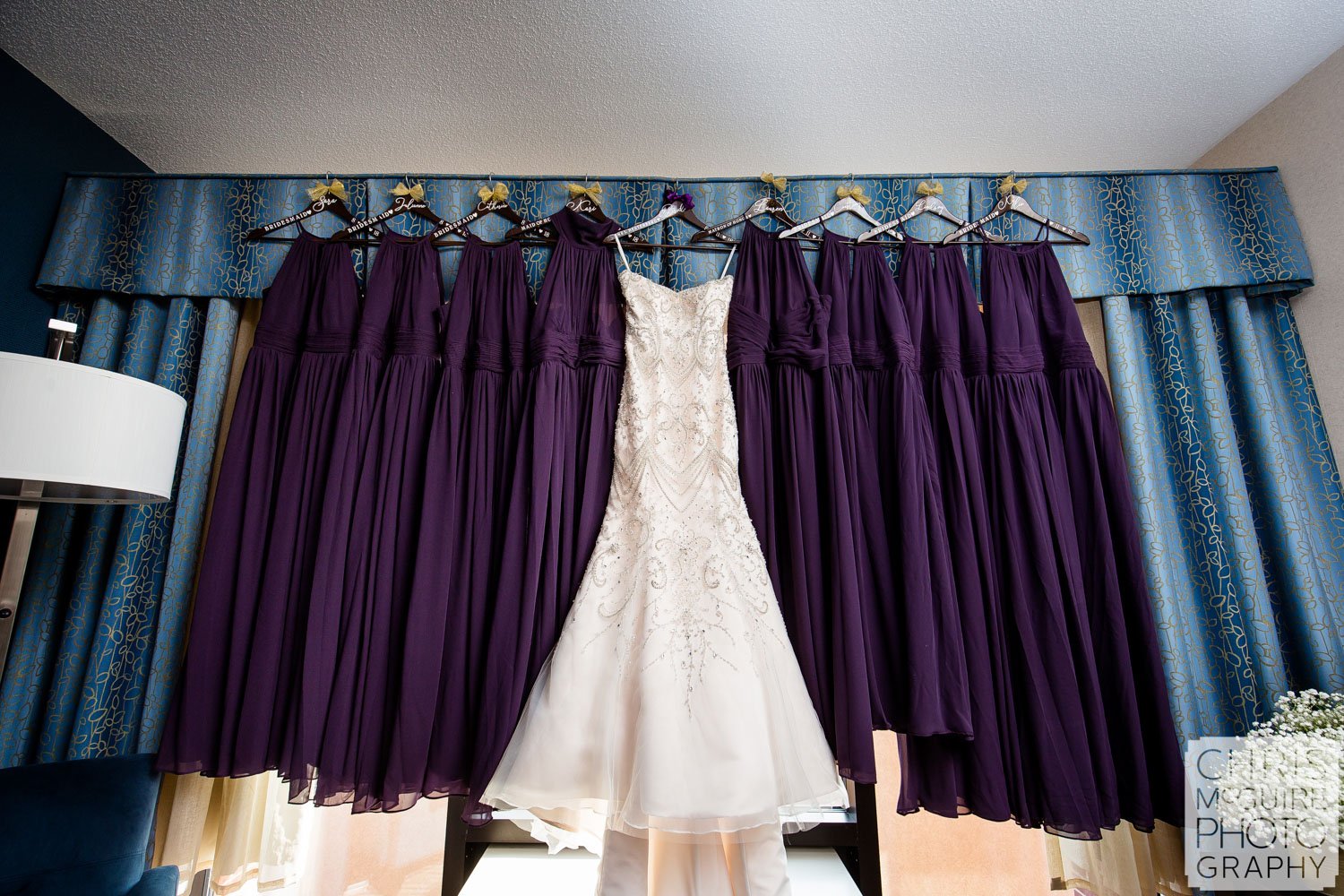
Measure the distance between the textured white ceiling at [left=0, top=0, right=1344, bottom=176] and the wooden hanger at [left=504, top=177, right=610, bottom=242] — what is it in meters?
0.22

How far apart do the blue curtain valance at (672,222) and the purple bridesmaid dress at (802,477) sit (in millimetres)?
237

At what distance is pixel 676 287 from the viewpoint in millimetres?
1747

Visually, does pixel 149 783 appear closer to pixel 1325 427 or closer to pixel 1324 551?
pixel 1324 551

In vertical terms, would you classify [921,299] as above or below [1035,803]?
above

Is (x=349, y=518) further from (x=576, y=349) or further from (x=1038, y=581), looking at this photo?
(x=1038, y=581)

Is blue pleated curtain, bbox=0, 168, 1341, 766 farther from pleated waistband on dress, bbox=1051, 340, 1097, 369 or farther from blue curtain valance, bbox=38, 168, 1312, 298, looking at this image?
pleated waistband on dress, bbox=1051, 340, 1097, 369

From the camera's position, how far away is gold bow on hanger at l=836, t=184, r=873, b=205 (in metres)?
1.80

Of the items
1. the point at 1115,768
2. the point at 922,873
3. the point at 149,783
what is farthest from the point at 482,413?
→ the point at 922,873

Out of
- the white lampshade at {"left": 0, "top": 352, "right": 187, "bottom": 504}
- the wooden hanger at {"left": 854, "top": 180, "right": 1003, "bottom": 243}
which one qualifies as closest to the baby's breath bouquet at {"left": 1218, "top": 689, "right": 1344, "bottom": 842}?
the wooden hanger at {"left": 854, "top": 180, "right": 1003, "bottom": 243}

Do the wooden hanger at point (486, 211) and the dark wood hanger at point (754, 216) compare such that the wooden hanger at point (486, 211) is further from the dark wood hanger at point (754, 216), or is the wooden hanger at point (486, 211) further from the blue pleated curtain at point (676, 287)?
the dark wood hanger at point (754, 216)

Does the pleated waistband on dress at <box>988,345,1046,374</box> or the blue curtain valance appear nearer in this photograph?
the pleated waistband on dress at <box>988,345,1046,374</box>

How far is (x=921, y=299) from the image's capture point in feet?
5.56

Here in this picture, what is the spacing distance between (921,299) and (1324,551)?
123cm

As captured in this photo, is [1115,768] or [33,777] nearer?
[33,777]
